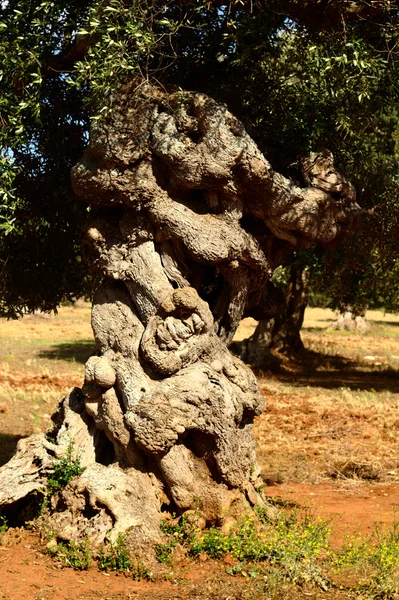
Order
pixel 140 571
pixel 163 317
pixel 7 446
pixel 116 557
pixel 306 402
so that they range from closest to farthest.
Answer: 1. pixel 140 571
2. pixel 116 557
3. pixel 163 317
4. pixel 7 446
5. pixel 306 402

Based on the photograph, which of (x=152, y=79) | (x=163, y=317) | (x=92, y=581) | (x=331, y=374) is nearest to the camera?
(x=92, y=581)

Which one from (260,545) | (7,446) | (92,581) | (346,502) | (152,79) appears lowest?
(7,446)

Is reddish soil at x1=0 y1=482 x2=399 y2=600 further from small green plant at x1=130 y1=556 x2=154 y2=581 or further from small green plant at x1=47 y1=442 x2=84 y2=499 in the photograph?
small green plant at x1=47 y1=442 x2=84 y2=499

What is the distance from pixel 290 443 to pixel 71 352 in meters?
16.8

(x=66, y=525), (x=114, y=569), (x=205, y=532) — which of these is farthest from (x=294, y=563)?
(x=66, y=525)

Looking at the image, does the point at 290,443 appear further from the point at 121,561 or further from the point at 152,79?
the point at 152,79

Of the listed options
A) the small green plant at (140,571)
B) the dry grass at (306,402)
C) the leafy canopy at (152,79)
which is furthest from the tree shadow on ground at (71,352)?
the small green plant at (140,571)

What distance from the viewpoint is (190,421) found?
816 centimetres

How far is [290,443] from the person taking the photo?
14.2 m

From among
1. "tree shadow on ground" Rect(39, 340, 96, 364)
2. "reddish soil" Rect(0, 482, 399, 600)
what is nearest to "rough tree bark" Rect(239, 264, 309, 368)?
"tree shadow on ground" Rect(39, 340, 96, 364)

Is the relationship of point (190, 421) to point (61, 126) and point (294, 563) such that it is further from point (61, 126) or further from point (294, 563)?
point (61, 126)

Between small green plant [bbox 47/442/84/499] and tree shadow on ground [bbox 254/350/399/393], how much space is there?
579 inches

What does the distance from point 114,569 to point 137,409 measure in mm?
1584

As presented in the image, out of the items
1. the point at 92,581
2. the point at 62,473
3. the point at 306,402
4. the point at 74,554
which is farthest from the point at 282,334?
the point at 92,581
